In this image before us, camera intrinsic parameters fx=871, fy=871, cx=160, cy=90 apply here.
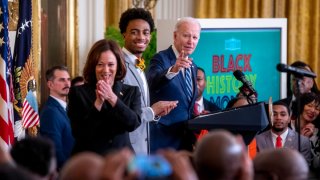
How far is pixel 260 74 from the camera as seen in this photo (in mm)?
7898

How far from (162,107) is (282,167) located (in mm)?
2403

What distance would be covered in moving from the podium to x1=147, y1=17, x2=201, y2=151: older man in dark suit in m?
0.36

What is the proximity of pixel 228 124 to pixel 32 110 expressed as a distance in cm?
157

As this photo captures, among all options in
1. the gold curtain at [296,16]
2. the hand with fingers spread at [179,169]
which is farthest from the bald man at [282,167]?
the gold curtain at [296,16]

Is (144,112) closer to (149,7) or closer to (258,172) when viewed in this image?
(258,172)

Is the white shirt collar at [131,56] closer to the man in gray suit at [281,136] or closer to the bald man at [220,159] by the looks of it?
the man in gray suit at [281,136]

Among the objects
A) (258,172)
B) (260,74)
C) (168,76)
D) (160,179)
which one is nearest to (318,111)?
(260,74)

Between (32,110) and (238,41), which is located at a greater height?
(238,41)

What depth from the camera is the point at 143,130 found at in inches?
203

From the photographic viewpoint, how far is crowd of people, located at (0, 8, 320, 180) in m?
2.45

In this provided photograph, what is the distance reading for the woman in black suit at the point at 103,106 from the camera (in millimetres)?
4438

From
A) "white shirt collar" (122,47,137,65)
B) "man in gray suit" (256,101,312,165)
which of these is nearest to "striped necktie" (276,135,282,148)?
"man in gray suit" (256,101,312,165)

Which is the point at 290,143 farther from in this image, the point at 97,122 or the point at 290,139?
the point at 97,122

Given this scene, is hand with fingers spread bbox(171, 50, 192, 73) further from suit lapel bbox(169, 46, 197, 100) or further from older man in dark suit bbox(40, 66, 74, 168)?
older man in dark suit bbox(40, 66, 74, 168)
